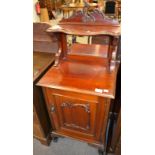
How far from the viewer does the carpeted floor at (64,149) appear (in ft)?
4.66

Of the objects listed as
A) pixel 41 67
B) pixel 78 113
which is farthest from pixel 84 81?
pixel 41 67

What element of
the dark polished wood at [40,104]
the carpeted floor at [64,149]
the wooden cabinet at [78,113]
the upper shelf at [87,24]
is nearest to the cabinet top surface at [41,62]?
the dark polished wood at [40,104]

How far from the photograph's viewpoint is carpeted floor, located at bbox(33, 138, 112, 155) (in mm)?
1419

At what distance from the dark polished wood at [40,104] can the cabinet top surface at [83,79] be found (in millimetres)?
108

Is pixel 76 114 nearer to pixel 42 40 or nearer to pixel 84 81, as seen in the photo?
pixel 84 81

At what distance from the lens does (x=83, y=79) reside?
1008 mm

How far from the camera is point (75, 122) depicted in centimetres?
121

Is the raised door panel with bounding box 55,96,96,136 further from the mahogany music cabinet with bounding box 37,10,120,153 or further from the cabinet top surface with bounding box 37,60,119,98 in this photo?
the cabinet top surface with bounding box 37,60,119,98

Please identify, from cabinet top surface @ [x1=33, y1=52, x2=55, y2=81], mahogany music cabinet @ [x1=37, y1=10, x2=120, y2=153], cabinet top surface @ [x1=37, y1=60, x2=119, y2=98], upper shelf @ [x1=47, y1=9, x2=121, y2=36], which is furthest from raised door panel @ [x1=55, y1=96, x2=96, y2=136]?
upper shelf @ [x1=47, y1=9, x2=121, y2=36]

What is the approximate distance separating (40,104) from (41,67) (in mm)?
281
